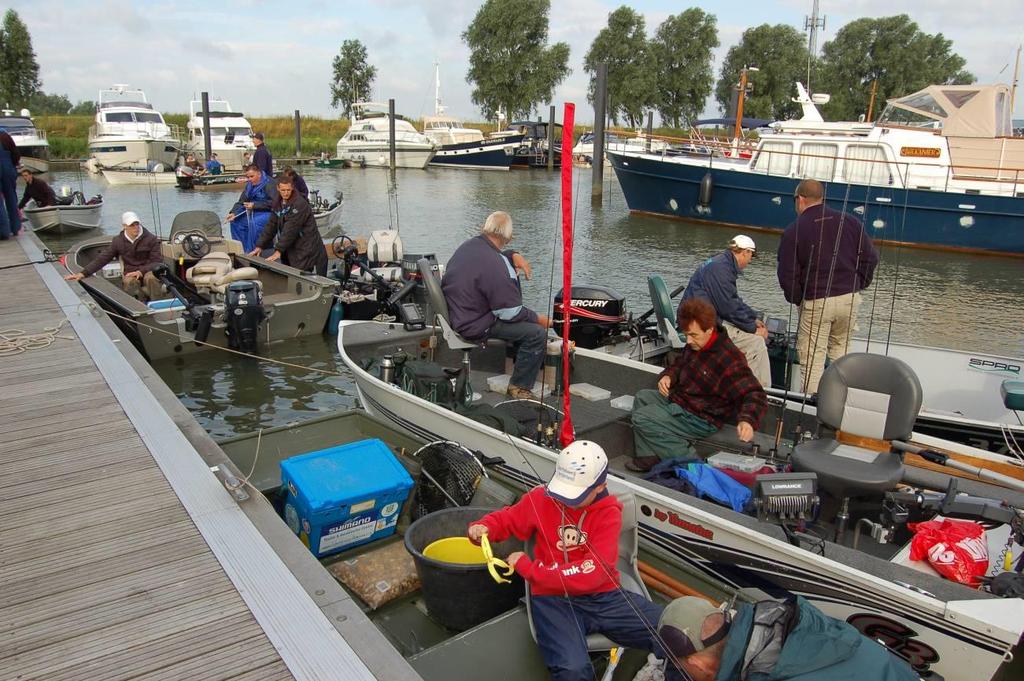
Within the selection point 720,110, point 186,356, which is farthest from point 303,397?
point 720,110

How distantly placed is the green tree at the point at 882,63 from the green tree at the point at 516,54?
24.4 metres

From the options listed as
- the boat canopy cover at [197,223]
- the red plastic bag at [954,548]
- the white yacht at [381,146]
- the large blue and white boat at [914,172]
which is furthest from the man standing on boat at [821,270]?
the white yacht at [381,146]

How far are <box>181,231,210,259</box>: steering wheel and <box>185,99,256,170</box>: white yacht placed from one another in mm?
31790

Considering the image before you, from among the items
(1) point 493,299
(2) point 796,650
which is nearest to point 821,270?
(1) point 493,299

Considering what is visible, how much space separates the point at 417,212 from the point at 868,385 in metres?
24.4

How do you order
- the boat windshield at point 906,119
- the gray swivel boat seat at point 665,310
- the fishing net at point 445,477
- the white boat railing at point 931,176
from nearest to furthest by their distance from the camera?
1. the fishing net at point 445,477
2. the gray swivel boat seat at point 665,310
3. the white boat railing at point 931,176
4. the boat windshield at point 906,119

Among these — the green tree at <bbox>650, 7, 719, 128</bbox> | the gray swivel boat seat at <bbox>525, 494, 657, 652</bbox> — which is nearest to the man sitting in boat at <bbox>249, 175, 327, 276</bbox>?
the gray swivel boat seat at <bbox>525, 494, 657, 652</bbox>

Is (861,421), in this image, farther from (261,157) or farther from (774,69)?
(774,69)

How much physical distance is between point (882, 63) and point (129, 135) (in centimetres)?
6026

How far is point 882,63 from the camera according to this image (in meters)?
61.9

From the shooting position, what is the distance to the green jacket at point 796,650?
6.63ft

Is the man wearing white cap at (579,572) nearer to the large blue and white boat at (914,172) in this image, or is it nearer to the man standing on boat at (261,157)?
the man standing on boat at (261,157)

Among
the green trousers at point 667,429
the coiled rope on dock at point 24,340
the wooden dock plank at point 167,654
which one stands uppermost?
the coiled rope on dock at point 24,340

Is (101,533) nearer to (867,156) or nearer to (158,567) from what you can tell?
(158,567)
